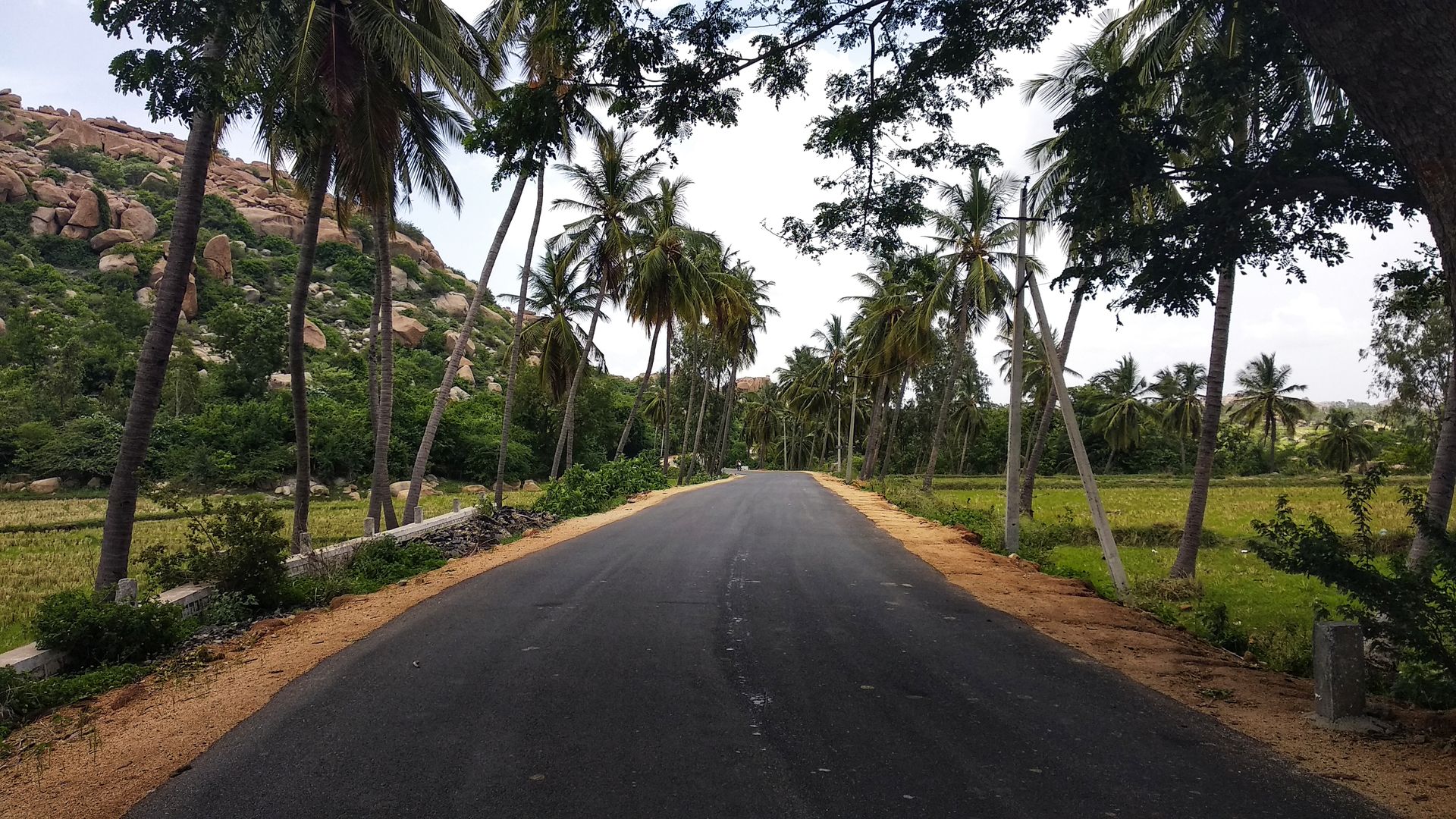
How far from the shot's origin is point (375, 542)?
10.4 metres

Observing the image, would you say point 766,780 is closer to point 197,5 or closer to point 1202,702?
point 1202,702

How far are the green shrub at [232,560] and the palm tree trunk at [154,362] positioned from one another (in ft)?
0.94

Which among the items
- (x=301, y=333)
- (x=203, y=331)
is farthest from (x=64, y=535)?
(x=203, y=331)

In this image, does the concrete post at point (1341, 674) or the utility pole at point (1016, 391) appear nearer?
the concrete post at point (1341, 674)

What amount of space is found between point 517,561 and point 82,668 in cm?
547

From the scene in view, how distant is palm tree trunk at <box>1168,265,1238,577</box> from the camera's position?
1018 centimetres

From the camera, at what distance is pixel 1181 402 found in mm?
52312

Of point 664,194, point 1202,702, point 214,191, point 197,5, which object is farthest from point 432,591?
point 214,191

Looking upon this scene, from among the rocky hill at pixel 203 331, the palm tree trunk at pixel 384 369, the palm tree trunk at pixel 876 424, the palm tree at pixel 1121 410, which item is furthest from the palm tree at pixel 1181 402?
the palm tree trunk at pixel 384 369

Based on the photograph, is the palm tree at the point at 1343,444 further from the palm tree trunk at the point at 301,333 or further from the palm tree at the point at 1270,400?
the palm tree trunk at the point at 301,333

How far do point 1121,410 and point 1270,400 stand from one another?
8895 mm

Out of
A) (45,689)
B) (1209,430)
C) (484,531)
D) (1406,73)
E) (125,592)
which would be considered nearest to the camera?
(1406,73)

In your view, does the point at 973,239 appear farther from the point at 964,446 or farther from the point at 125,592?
the point at 964,446

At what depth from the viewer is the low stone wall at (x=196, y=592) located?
5371 millimetres
